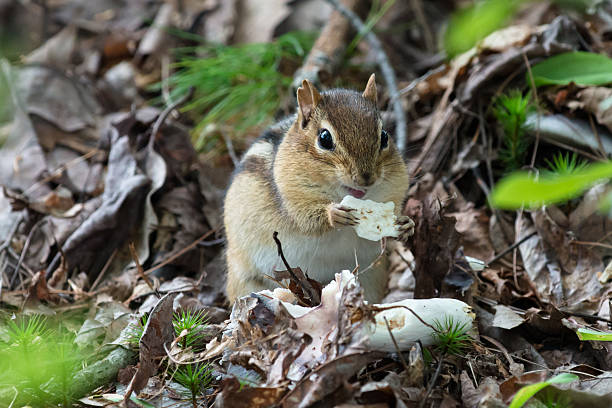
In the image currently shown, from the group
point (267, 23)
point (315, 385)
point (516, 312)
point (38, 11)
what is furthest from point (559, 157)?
point (38, 11)

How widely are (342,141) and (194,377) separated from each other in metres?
1.31

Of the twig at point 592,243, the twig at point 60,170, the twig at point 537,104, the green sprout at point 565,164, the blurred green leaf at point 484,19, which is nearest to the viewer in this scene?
the blurred green leaf at point 484,19

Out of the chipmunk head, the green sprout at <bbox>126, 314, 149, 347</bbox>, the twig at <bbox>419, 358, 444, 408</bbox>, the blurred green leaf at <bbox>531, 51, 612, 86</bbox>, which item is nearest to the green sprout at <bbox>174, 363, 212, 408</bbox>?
the green sprout at <bbox>126, 314, 149, 347</bbox>

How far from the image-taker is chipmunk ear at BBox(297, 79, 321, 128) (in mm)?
3293

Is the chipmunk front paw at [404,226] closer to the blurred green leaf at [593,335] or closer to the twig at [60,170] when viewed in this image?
the blurred green leaf at [593,335]

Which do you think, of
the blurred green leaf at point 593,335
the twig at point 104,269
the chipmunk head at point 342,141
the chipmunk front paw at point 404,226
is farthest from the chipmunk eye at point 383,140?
the twig at point 104,269

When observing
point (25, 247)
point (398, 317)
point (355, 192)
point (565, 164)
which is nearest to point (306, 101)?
point (355, 192)

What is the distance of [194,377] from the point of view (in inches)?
103

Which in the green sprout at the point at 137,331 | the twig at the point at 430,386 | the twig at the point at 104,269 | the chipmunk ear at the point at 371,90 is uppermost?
the chipmunk ear at the point at 371,90

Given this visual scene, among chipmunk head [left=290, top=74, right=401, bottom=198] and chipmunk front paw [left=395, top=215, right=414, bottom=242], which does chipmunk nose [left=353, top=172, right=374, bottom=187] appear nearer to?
chipmunk head [left=290, top=74, right=401, bottom=198]

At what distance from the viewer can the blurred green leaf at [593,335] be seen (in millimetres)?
2707

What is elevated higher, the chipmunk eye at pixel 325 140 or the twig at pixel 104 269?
the chipmunk eye at pixel 325 140

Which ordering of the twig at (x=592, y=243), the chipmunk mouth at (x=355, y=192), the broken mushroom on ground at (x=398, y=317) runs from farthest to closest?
1. the twig at (x=592, y=243)
2. the chipmunk mouth at (x=355, y=192)
3. the broken mushroom on ground at (x=398, y=317)

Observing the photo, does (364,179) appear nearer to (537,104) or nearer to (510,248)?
(510,248)
